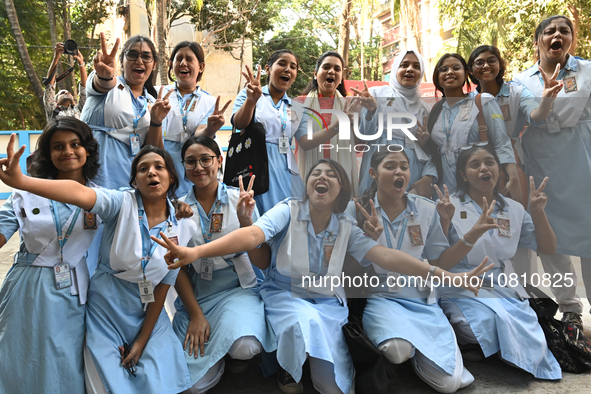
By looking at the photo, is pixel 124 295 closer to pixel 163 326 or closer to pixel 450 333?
pixel 163 326

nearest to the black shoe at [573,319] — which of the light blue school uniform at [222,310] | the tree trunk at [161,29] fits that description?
the light blue school uniform at [222,310]

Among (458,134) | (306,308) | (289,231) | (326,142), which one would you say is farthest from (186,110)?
(458,134)

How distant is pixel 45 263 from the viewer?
2.25m

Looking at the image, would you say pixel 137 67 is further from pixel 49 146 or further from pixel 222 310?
pixel 222 310

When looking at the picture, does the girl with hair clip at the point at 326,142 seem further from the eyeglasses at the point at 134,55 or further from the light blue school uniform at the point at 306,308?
the eyeglasses at the point at 134,55

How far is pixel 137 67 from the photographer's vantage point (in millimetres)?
2994

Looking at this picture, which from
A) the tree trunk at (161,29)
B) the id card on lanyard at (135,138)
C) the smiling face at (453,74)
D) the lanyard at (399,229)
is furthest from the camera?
the tree trunk at (161,29)

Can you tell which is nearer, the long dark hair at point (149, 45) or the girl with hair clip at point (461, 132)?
the girl with hair clip at point (461, 132)

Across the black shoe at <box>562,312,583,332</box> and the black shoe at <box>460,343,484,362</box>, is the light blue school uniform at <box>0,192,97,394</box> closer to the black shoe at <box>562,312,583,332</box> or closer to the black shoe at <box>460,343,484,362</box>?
the black shoe at <box>460,343,484,362</box>

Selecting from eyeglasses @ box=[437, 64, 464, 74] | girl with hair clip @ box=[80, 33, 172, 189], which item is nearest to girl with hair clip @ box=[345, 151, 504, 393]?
eyeglasses @ box=[437, 64, 464, 74]

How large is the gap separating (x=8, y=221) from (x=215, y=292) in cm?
109

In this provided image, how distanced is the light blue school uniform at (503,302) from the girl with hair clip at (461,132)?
163 mm

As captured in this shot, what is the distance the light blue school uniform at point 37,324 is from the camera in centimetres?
213

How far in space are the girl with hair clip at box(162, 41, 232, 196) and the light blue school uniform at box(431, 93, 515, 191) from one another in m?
1.34
